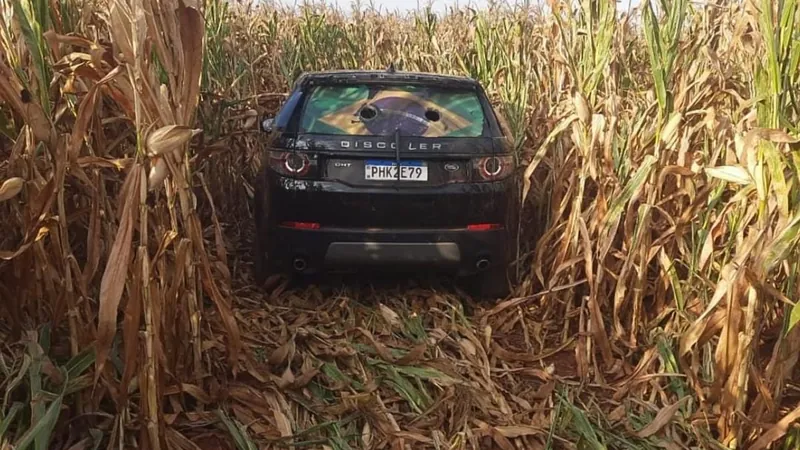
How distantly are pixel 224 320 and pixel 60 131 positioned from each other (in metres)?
1.06

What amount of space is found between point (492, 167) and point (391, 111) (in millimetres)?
730

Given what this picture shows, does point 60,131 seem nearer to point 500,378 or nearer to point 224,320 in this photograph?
point 224,320

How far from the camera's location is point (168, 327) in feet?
9.33

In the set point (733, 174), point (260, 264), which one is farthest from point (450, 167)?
point (733, 174)

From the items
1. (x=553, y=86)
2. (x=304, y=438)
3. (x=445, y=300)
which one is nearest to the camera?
(x=304, y=438)

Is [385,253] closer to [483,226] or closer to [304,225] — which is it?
[304,225]

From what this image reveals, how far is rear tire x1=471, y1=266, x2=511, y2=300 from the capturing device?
184 inches

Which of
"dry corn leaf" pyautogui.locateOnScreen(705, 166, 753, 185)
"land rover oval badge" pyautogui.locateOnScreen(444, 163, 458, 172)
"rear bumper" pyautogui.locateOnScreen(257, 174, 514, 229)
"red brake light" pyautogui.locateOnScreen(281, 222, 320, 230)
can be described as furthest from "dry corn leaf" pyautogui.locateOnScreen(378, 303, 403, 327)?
"dry corn leaf" pyautogui.locateOnScreen(705, 166, 753, 185)

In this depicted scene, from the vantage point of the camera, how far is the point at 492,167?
14.4 feet

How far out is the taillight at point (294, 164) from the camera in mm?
4211

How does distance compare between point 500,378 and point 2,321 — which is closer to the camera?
point 2,321

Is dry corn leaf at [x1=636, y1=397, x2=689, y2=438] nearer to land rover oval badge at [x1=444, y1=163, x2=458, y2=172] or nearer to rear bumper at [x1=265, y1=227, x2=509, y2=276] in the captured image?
rear bumper at [x1=265, y1=227, x2=509, y2=276]

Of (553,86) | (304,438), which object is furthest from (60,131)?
(553,86)

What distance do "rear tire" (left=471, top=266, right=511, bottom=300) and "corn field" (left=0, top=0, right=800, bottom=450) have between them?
Result: 0.35ft
